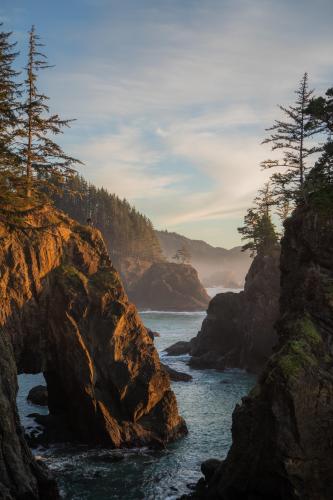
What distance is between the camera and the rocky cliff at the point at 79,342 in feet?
111

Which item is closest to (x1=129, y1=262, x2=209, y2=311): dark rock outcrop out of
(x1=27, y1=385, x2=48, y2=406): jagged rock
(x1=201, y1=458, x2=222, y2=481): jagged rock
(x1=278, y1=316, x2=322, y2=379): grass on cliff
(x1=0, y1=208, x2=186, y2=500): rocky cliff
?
(x1=27, y1=385, x2=48, y2=406): jagged rock

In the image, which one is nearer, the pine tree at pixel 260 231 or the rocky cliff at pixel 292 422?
the rocky cliff at pixel 292 422

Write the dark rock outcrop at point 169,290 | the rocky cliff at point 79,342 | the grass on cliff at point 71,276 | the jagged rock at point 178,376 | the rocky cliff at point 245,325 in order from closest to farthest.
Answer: the rocky cliff at point 79,342 < the grass on cliff at point 71,276 < the jagged rock at point 178,376 < the rocky cliff at point 245,325 < the dark rock outcrop at point 169,290

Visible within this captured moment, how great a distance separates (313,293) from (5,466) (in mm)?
19070

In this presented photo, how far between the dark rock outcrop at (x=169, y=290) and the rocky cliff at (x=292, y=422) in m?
110

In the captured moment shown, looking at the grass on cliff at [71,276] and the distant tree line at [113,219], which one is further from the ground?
the distant tree line at [113,219]

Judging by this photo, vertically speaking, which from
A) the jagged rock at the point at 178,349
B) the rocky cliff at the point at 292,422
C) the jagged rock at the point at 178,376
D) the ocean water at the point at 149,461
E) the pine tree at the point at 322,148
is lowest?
the ocean water at the point at 149,461

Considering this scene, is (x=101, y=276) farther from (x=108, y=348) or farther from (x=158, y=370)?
(x=158, y=370)

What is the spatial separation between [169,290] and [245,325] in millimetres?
73656

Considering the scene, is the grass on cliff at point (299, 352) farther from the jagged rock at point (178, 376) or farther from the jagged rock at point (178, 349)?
the jagged rock at point (178, 349)

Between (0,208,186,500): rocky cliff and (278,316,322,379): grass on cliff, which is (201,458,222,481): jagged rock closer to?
(0,208,186,500): rocky cliff

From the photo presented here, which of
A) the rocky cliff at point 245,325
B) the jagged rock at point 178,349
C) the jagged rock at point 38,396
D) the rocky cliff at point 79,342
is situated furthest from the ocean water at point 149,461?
the jagged rock at point 178,349

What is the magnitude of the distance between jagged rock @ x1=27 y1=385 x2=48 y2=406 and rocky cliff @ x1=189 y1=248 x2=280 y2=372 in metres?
24.5

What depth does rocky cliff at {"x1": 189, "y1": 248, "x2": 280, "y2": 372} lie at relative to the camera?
A: 6119 centimetres
